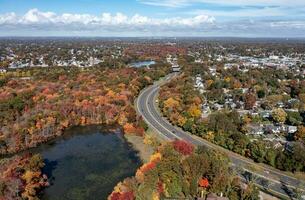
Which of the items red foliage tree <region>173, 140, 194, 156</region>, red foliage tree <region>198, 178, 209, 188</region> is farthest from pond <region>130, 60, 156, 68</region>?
red foliage tree <region>198, 178, 209, 188</region>

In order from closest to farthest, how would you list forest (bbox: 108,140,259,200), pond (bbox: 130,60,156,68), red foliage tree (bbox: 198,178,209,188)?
1. forest (bbox: 108,140,259,200)
2. red foliage tree (bbox: 198,178,209,188)
3. pond (bbox: 130,60,156,68)

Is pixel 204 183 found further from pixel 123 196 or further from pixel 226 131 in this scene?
pixel 226 131

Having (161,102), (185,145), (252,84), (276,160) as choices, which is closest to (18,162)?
(185,145)

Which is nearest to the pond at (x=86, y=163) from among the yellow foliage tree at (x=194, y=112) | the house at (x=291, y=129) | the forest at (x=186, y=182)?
the forest at (x=186, y=182)

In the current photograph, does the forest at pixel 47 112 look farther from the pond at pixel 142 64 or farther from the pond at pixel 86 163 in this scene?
the pond at pixel 142 64

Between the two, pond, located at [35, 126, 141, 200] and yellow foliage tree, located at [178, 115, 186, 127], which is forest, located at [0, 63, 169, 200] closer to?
pond, located at [35, 126, 141, 200]

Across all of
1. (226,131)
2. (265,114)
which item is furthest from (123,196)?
(265,114)

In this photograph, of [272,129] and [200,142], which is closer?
[200,142]
